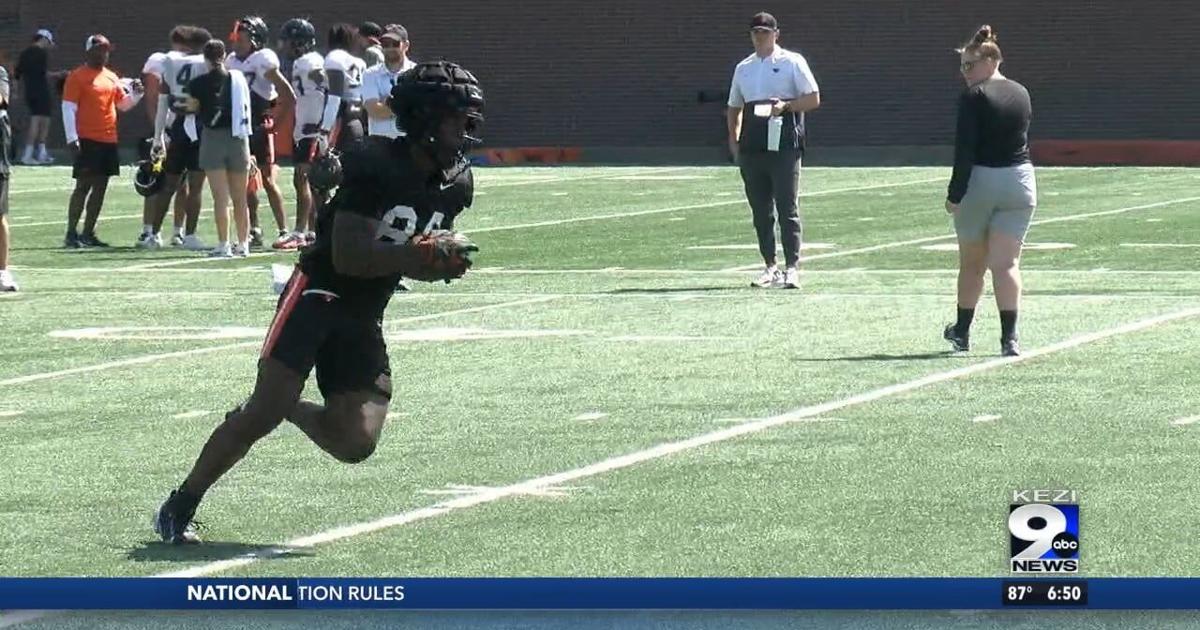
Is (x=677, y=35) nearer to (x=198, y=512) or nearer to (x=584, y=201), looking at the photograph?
(x=584, y=201)

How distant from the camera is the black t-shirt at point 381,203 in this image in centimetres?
840

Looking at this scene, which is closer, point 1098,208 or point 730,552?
point 730,552

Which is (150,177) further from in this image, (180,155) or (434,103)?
(434,103)

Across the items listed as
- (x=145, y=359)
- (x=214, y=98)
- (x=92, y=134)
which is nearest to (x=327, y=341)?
(x=145, y=359)

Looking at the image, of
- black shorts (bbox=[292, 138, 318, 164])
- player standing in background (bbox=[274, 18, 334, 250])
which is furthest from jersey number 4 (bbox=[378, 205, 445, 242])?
black shorts (bbox=[292, 138, 318, 164])

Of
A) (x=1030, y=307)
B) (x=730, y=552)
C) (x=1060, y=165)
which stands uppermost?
(x=730, y=552)

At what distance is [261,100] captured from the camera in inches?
901

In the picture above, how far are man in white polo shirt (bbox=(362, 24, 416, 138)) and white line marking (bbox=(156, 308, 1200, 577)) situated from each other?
5911 millimetres

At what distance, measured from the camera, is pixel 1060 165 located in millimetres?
41031

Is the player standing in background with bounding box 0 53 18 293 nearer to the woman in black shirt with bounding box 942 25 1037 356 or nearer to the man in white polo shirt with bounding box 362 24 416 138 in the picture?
the man in white polo shirt with bounding box 362 24 416 138

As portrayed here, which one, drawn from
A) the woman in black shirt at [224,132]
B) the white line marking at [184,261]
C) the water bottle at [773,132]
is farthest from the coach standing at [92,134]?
the water bottle at [773,132]

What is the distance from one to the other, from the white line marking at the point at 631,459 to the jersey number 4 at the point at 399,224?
1.08m

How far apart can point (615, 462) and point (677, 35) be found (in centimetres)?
3640

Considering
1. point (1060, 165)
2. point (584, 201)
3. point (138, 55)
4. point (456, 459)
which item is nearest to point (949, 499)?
point (456, 459)
